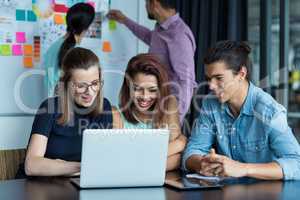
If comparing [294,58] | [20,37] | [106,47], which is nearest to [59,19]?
[20,37]

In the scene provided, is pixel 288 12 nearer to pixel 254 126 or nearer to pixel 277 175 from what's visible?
pixel 254 126

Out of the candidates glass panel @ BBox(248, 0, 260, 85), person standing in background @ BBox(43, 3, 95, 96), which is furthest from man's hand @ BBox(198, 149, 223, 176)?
glass panel @ BBox(248, 0, 260, 85)

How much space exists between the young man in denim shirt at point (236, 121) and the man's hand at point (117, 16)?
5.56 feet

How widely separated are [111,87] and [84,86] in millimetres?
1594

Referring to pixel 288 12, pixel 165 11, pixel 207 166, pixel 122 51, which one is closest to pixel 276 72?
pixel 288 12

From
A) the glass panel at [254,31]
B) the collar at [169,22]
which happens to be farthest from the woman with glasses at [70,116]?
the glass panel at [254,31]

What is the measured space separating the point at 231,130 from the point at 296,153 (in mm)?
340

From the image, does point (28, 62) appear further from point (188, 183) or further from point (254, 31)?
point (188, 183)

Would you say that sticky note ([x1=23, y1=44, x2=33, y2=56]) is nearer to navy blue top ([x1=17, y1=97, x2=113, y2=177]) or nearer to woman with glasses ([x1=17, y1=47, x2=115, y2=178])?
woman with glasses ([x1=17, y1=47, x2=115, y2=178])

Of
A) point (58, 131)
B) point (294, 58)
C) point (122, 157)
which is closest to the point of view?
point (122, 157)

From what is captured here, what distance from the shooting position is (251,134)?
2070mm

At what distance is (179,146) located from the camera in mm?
2164

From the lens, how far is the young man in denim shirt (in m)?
1.97

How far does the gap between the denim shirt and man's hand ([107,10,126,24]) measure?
1.68 meters
